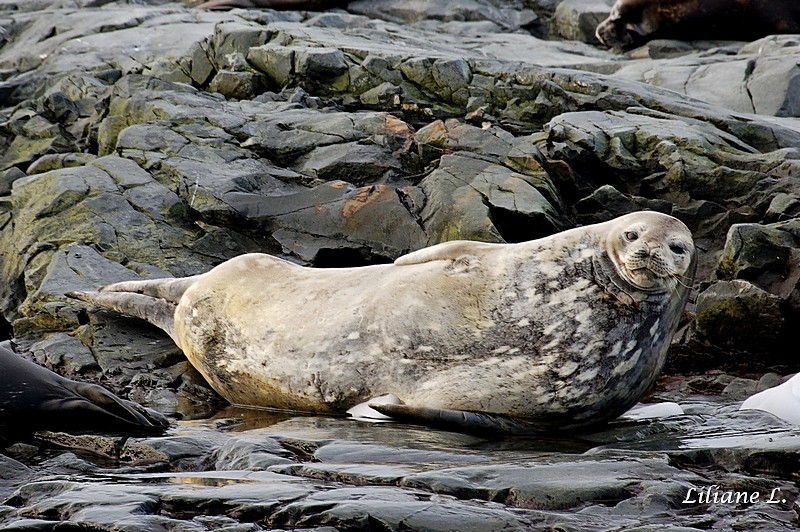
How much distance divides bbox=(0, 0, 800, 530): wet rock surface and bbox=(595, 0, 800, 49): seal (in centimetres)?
39

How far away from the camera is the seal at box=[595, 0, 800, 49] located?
15.0 metres

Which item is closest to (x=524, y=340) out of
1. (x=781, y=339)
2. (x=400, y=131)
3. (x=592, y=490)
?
(x=592, y=490)

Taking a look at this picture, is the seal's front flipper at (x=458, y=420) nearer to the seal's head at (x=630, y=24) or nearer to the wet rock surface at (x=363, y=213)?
the wet rock surface at (x=363, y=213)

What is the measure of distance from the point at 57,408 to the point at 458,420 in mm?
2112

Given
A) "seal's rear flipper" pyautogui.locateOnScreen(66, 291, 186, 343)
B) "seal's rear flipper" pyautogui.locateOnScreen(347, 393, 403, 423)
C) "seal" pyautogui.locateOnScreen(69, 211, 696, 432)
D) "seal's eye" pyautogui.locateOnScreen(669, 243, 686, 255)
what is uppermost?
"seal's eye" pyautogui.locateOnScreen(669, 243, 686, 255)

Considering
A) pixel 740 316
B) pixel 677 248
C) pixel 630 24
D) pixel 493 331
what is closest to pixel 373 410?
pixel 493 331

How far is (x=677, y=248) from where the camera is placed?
602cm

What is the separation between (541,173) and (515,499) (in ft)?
18.5

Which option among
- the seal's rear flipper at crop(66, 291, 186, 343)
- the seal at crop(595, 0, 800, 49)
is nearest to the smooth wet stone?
the seal's rear flipper at crop(66, 291, 186, 343)

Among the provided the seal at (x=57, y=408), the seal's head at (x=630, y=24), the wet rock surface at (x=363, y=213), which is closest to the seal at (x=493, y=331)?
the wet rock surface at (x=363, y=213)

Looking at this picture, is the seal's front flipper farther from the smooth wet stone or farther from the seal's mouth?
the smooth wet stone

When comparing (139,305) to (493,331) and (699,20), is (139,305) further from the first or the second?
(699,20)

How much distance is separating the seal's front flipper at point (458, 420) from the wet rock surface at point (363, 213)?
0.27 ft

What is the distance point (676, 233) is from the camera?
6082 mm
